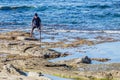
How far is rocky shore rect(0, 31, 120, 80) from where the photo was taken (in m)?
13.4

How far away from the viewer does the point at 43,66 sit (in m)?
15.5

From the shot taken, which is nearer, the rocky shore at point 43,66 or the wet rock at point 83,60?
the rocky shore at point 43,66

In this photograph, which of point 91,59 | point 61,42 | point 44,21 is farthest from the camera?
point 44,21

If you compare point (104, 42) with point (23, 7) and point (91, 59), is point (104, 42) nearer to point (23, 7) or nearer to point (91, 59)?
point (91, 59)

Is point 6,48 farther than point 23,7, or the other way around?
point 23,7

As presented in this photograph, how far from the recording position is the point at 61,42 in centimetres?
2259

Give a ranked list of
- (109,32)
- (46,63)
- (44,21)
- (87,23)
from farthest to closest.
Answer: (44,21) < (87,23) < (109,32) < (46,63)

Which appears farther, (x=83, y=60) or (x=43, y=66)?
(x=83, y=60)

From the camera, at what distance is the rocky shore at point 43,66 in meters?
13.4

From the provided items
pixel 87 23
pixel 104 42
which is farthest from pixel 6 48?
pixel 87 23

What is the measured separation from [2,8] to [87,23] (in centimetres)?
2263

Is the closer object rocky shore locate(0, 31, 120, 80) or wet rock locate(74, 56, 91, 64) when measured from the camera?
rocky shore locate(0, 31, 120, 80)

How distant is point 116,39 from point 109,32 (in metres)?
4.15

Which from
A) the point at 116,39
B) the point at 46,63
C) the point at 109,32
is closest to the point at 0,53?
the point at 46,63
